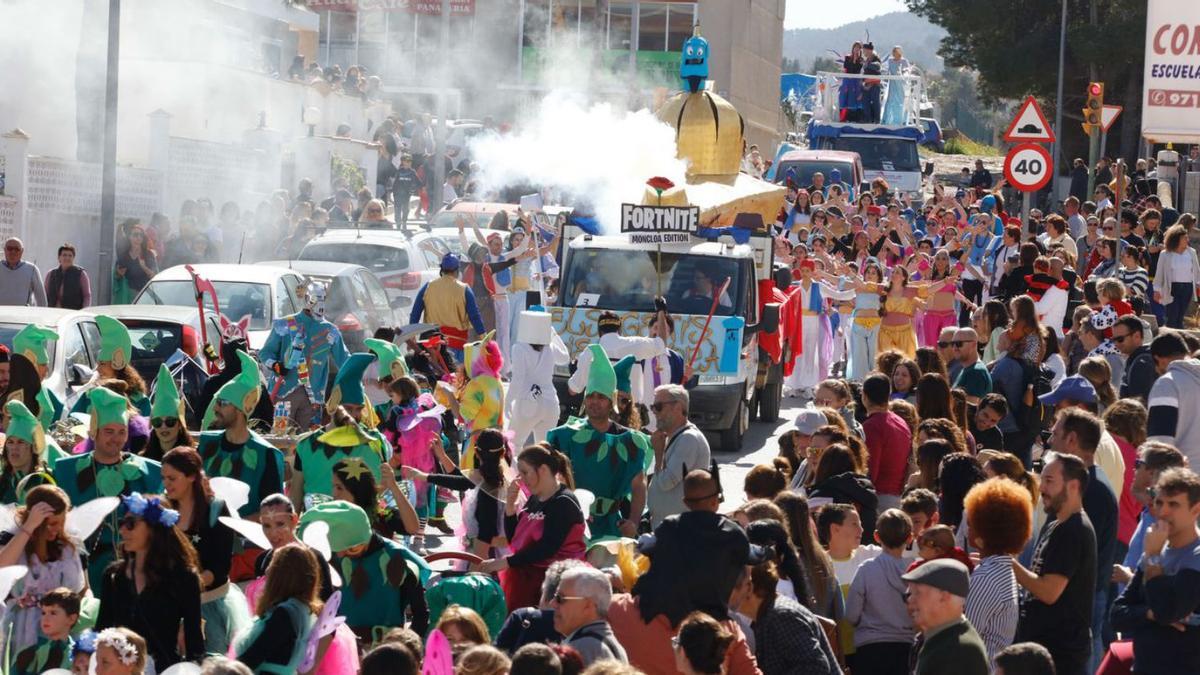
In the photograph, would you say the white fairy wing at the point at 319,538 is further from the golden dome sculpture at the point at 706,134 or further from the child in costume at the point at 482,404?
the golden dome sculpture at the point at 706,134

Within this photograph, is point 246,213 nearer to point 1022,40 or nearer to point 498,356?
point 498,356

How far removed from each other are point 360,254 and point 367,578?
14.7m

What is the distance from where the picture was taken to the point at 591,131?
22.6 m

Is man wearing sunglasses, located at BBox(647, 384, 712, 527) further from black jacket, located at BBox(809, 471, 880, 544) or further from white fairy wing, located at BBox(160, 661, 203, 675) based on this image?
white fairy wing, located at BBox(160, 661, 203, 675)

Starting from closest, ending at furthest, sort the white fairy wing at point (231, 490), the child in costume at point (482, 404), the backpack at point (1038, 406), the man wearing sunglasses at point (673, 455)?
1. the white fairy wing at point (231, 490)
2. the man wearing sunglasses at point (673, 455)
3. the backpack at point (1038, 406)
4. the child in costume at point (482, 404)

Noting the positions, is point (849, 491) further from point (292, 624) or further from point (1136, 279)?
point (1136, 279)

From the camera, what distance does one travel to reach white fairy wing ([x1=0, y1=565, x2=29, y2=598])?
721 centimetres

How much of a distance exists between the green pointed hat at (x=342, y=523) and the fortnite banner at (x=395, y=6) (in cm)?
5465

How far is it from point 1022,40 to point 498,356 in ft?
137

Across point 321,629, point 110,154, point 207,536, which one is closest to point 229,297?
point 110,154

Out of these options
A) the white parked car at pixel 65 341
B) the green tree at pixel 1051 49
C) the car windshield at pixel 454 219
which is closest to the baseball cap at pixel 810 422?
the white parked car at pixel 65 341

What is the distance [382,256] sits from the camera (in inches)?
874

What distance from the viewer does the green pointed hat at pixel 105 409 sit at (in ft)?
28.9

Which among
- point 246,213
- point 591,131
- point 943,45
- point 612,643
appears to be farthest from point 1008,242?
point 943,45
